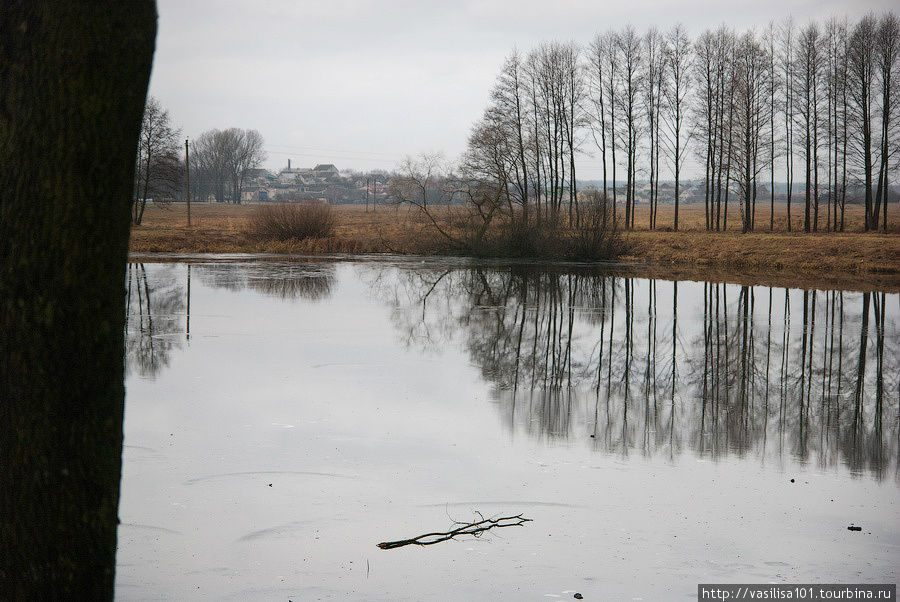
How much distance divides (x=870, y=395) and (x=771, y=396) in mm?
1378

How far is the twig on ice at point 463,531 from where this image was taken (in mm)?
6133

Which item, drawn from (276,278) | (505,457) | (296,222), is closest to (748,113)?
(296,222)

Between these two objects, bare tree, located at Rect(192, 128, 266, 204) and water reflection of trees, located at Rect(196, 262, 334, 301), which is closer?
water reflection of trees, located at Rect(196, 262, 334, 301)

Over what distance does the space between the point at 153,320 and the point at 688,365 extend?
34.8 feet

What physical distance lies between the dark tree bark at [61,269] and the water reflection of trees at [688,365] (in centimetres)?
630

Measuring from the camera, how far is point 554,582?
551 cm

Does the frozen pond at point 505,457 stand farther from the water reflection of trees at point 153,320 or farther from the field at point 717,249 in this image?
the field at point 717,249

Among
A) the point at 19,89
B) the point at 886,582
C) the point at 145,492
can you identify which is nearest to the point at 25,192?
the point at 19,89

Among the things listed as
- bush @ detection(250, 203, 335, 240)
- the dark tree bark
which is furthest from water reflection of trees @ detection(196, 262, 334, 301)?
the dark tree bark

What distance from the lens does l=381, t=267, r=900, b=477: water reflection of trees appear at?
9.39 meters

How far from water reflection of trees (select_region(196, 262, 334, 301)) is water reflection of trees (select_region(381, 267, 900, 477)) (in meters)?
3.27

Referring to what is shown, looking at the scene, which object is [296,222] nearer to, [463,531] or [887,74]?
[887,74]

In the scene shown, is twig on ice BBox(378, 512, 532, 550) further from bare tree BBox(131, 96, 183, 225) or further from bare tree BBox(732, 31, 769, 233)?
bare tree BBox(131, 96, 183, 225)

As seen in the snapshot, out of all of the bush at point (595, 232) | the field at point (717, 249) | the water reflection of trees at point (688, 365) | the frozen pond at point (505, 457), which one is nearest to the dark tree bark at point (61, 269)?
the frozen pond at point (505, 457)
